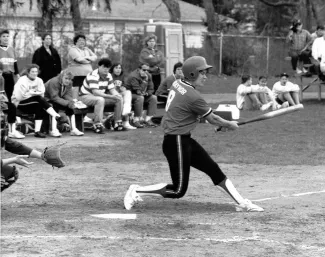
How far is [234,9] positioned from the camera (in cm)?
5341

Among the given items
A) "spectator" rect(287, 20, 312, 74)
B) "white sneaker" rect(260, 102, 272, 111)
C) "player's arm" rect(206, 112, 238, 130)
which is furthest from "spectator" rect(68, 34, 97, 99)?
"player's arm" rect(206, 112, 238, 130)

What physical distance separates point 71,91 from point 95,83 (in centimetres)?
70

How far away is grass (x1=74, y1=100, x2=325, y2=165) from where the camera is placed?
13250 mm

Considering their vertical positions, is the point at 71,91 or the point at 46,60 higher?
the point at 46,60

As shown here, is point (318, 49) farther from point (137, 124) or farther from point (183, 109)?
point (183, 109)

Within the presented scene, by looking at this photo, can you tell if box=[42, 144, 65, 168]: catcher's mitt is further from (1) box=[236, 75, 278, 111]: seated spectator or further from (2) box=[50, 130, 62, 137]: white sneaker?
(1) box=[236, 75, 278, 111]: seated spectator

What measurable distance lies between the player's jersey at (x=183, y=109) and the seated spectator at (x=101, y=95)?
25.9ft

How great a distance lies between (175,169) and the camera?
29.0ft

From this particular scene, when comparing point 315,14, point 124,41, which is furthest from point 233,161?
point 315,14

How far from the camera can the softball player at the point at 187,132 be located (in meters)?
8.77

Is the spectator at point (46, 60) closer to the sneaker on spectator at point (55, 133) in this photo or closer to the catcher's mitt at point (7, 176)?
the sneaker on spectator at point (55, 133)

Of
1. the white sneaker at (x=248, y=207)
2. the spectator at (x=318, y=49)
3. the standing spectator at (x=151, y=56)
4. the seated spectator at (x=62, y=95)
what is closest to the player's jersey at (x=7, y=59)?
the seated spectator at (x=62, y=95)

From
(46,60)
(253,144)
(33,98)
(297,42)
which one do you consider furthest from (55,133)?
(297,42)

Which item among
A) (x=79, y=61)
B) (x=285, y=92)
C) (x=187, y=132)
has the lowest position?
(x=285, y=92)
